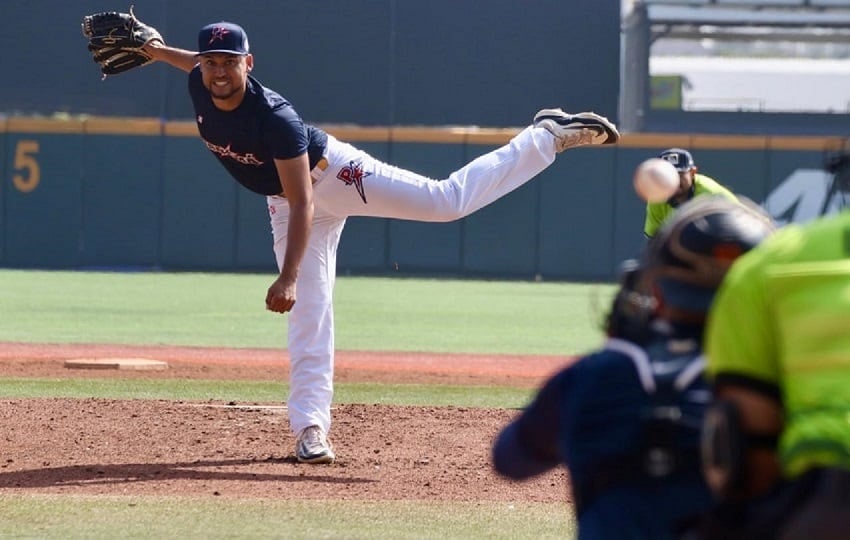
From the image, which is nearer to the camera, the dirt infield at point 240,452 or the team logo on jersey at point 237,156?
the dirt infield at point 240,452

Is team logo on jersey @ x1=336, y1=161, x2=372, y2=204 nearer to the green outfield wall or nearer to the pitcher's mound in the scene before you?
the pitcher's mound

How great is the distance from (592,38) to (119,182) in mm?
9099

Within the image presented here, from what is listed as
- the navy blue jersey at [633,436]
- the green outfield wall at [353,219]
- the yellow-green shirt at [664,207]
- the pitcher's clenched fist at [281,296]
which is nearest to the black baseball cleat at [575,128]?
the pitcher's clenched fist at [281,296]

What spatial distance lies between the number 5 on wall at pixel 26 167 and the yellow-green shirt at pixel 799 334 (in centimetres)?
2192

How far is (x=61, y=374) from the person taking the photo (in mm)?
10102

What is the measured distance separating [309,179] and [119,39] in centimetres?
168

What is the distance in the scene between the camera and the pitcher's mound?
34.1 ft

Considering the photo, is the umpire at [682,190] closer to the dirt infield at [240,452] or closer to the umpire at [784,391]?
the dirt infield at [240,452]

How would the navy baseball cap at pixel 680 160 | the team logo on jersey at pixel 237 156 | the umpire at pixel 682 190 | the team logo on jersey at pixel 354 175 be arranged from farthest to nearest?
1. the navy baseball cap at pixel 680 160
2. the umpire at pixel 682 190
3. the team logo on jersey at pixel 354 175
4. the team logo on jersey at pixel 237 156

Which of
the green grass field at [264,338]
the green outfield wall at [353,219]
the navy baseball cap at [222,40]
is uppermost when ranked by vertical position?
the navy baseball cap at [222,40]

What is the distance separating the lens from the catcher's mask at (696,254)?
246 centimetres

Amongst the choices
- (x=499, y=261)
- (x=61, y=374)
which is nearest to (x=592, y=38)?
(x=499, y=261)

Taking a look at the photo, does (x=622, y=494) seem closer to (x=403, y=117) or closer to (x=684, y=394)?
(x=684, y=394)

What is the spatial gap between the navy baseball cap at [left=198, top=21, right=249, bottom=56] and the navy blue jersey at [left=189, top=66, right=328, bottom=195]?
0.57ft
